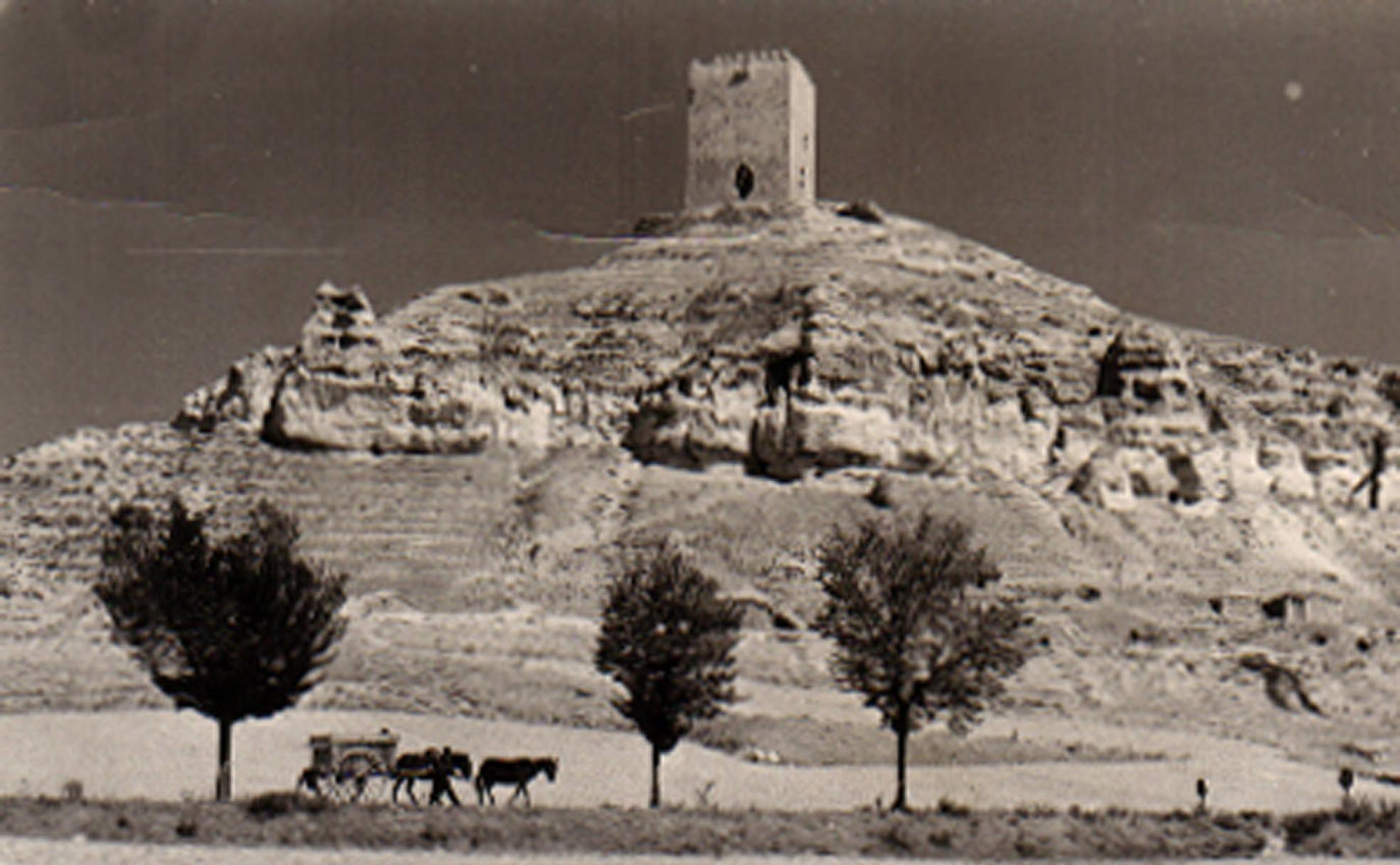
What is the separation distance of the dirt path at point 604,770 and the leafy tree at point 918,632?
2131 mm

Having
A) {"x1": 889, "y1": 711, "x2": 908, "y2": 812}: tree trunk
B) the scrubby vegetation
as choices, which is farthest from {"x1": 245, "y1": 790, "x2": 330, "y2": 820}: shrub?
{"x1": 889, "y1": 711, "x2": 908, "y2": 812}: tree trunk

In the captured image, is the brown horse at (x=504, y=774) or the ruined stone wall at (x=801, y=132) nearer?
the brown horse at (x=504, y=774)

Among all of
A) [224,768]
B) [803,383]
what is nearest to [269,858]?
[224,768]

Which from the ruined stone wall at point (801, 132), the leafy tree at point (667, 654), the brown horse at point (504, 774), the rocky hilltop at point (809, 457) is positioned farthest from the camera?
the ruined stone wall at point (801, 132)

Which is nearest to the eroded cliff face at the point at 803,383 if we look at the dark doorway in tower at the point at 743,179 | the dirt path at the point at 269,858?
the dark doorway in tower at the point at 743,179

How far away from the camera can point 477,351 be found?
74875 millimetres

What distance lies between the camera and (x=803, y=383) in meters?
73.8

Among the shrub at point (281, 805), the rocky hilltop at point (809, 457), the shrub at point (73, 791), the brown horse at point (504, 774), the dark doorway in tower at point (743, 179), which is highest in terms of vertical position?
the dark doorway in tower at point (743, 179)

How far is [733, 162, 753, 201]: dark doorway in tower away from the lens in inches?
3457

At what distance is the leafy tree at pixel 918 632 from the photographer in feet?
98.1

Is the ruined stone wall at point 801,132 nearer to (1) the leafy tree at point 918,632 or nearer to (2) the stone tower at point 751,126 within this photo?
(2) the stone tower at point 751,126

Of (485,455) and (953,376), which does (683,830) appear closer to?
(485,455)

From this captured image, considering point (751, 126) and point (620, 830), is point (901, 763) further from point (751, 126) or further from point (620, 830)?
point (751, 126)

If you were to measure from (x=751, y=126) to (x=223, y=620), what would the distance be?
62.7m
